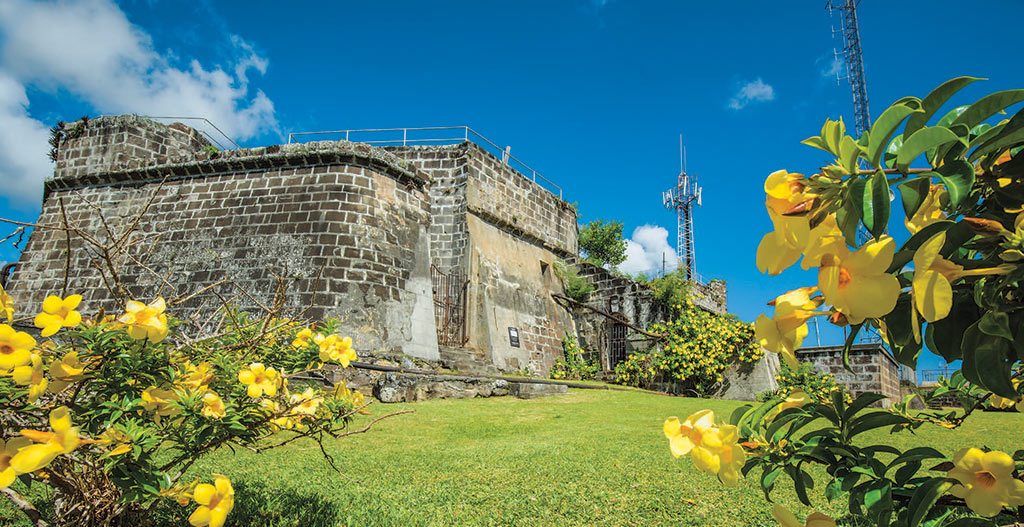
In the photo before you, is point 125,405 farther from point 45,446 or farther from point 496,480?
point 496,480

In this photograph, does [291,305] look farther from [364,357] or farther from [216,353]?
[216,353]

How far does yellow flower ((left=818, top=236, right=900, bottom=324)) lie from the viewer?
68 centimetres

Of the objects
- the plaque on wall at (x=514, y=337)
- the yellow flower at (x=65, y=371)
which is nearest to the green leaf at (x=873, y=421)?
the yellow flower at (x=65, y=371)

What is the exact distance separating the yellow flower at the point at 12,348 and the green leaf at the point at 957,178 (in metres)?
1.79

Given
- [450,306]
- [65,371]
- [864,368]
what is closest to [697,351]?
[864,368]

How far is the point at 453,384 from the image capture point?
30.8ft

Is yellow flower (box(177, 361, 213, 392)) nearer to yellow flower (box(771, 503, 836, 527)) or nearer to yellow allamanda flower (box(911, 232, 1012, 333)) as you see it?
yellow flower (box(771, 503, 836, 527))

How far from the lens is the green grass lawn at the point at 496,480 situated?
10.2 ft

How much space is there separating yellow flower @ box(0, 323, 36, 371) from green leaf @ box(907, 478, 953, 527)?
5.96 ft

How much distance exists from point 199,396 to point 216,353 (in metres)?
0.37

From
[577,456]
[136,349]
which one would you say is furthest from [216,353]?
[577,456]

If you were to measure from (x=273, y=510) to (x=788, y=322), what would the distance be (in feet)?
10.1

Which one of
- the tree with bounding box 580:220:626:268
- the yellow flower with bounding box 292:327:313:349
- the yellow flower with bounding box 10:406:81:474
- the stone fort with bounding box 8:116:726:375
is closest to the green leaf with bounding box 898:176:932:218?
the yellow flower with bounding box 10:406:81:474

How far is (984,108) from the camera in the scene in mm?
760
